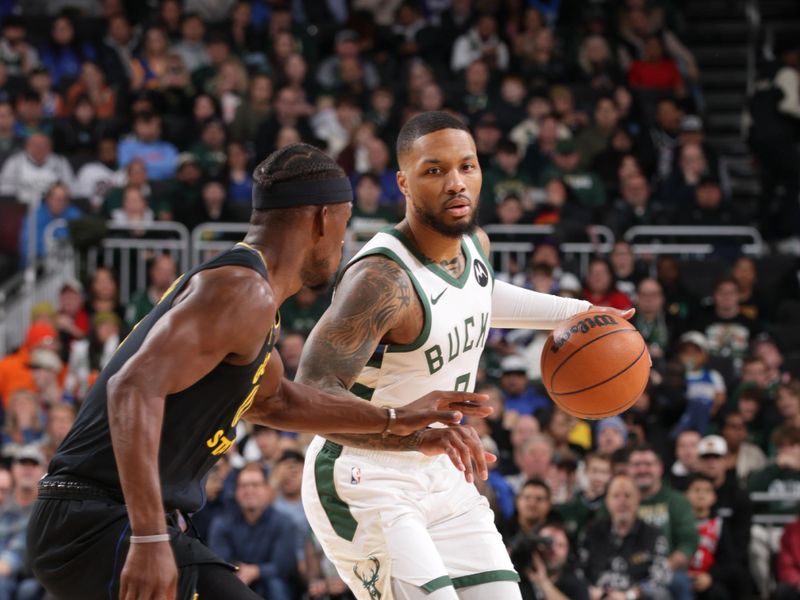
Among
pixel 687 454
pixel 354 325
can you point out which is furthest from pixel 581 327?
pixel 687 454

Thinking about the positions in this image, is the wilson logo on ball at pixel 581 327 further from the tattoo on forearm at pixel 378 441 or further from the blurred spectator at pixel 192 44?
the blurred spectator at pixel 192 44

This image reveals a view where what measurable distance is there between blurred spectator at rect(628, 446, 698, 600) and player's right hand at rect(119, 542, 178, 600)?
21.4 ft

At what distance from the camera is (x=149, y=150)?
557 inches

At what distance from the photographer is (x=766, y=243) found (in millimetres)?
14594

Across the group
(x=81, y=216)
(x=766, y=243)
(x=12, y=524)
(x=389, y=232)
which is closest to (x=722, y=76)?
(x=766, y=243)

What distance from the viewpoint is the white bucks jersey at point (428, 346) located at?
5.24 m

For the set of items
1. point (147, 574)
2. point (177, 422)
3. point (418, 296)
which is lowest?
point (147, 574)

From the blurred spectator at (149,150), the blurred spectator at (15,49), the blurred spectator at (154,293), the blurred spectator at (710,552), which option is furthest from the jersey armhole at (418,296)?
the blurred spectator at (15,49)

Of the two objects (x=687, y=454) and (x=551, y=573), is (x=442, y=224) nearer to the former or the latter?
(x=551, y=573)

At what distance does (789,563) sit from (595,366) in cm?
520

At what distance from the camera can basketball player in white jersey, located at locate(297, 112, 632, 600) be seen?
16.4 ft

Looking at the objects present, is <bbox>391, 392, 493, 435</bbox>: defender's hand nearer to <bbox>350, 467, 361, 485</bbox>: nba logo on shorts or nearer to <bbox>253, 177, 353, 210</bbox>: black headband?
<bbox>350, 467, 361, 485</bbox>: nba logo on shorts

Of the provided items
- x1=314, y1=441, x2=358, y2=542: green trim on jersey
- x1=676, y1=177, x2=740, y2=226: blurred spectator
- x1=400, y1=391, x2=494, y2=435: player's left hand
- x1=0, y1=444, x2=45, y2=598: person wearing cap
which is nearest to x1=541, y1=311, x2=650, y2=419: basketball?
x1=400, y1=391, x2=494, y2=435: player's left hand

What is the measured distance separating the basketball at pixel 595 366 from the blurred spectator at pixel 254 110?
9.40 meters
